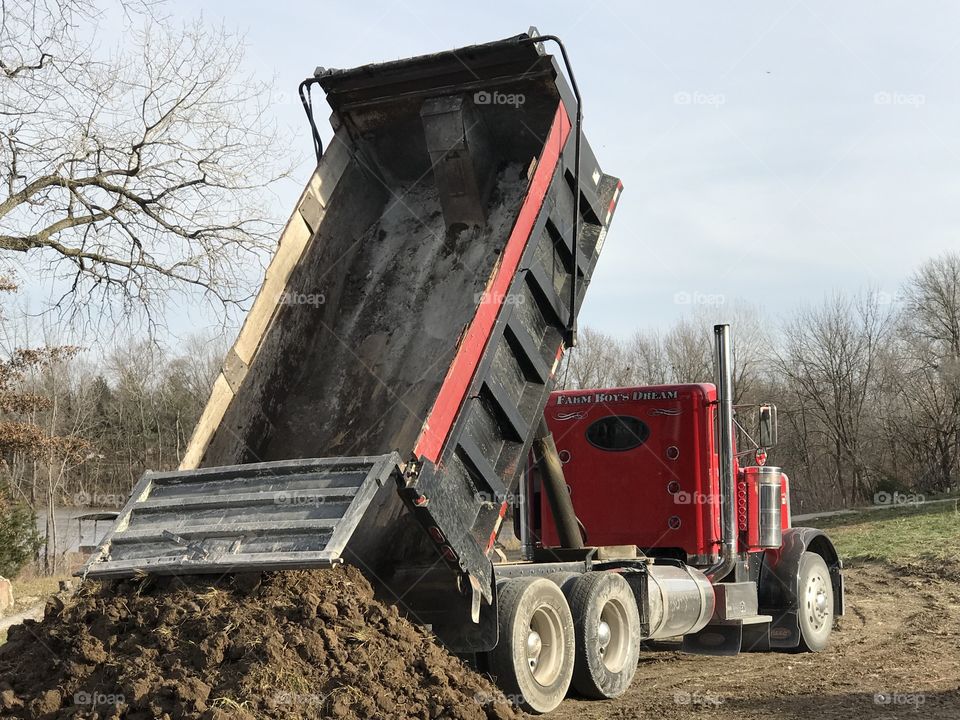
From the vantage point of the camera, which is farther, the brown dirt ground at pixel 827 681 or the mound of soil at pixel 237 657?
the brown dirt ground at pixel 827 681

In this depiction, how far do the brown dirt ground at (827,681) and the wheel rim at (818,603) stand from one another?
0.82 feet

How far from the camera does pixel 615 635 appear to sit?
697cm

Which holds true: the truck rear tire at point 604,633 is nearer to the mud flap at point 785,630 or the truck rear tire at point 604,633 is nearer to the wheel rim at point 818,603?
the mud flap at point 785,630

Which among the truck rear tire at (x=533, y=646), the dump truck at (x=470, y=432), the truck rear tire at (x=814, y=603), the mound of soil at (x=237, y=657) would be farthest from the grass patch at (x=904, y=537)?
the mound of soil at (x=237, y=657)

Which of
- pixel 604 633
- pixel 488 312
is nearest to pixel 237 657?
pixel 488 312

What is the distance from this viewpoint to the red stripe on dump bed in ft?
18.5

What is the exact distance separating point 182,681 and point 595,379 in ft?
124

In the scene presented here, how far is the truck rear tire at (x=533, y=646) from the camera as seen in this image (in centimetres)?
579

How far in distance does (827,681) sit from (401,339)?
4041mm

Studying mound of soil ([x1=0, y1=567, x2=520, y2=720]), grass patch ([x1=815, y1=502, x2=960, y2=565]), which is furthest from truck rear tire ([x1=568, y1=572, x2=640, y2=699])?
grass patch ([x1=815, y1=502, x2=960, y2=565])

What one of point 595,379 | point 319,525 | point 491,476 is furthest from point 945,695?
point 595,379

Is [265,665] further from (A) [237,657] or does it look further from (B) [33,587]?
(B) [33,587]

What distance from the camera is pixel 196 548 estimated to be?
17.9ft

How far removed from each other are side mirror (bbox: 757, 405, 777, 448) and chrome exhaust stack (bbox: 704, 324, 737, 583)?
260 mm
